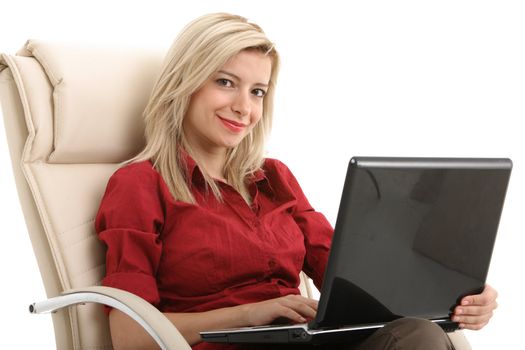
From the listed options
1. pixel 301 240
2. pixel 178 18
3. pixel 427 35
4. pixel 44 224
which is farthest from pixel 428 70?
pixel 44 224

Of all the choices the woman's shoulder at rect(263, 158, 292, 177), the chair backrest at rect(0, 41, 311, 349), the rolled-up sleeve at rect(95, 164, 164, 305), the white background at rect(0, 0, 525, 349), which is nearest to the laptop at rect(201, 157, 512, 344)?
the rolled-up sleeve at rect(95, 164, 164, 305)

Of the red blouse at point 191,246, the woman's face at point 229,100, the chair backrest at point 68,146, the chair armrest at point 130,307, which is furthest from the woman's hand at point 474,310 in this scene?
the chair backrest at point 68,146

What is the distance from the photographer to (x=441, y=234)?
1.54 meters

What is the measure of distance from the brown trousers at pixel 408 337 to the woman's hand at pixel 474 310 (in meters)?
0.14

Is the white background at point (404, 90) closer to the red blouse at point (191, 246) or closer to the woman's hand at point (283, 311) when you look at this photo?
the red blouse at point (191, 246)

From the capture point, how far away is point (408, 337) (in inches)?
59.0

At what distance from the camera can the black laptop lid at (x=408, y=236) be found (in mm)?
1430

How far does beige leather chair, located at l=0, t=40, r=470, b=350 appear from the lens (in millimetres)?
1854

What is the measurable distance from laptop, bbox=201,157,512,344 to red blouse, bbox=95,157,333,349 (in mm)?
267

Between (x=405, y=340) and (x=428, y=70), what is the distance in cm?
193

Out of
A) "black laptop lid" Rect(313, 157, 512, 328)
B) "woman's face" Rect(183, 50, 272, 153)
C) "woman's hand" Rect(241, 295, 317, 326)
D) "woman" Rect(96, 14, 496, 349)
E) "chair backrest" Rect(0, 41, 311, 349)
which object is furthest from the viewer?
"woman's face" Rect(183, 50, 272, 153)

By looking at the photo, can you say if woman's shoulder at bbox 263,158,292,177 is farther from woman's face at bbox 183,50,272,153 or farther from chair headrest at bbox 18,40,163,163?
chair headrest at bbox 18,40,163,163

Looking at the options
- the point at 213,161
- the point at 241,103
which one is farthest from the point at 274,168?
the point at 241,103

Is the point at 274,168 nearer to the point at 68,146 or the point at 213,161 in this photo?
the point at 213,161
